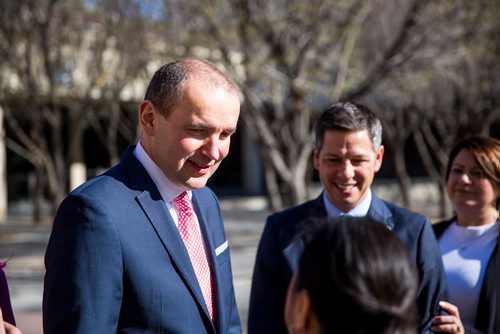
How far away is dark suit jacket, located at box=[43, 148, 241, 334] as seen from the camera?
81.2 inches

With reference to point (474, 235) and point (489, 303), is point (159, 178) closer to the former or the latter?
point (489, 303)

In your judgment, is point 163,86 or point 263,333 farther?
point 263,333

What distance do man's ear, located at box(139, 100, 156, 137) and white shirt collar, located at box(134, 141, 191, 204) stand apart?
0.30 feet

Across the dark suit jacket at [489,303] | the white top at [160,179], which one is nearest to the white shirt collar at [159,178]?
the white top at [160,179]

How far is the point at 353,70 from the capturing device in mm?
11195

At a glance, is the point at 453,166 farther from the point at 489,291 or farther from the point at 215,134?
the point at 215,134

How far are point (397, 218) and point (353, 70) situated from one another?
8616mm

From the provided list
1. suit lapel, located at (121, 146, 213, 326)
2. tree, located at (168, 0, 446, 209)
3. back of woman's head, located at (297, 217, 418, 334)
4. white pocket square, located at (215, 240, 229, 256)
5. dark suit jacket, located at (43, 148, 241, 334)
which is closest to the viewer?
back of woman's head, located at (297, 217, 418, 334)

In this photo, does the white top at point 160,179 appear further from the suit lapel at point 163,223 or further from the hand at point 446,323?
the hand at point 446,323

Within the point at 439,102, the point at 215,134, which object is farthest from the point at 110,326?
the point at 439,102

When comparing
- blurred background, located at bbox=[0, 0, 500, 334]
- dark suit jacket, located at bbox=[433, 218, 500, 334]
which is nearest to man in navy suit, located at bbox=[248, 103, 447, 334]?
dark suit jacket, located at bbox=[433, 218, 500, 334]

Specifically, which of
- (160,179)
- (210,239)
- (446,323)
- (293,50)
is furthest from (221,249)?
(293,50)

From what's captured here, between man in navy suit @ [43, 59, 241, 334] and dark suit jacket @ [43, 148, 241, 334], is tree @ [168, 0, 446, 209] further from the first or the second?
dark suit jacket @ [43, 148, 241, 334]

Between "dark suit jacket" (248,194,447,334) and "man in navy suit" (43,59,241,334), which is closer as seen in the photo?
"man in navy suit" (43,59,241,334)
